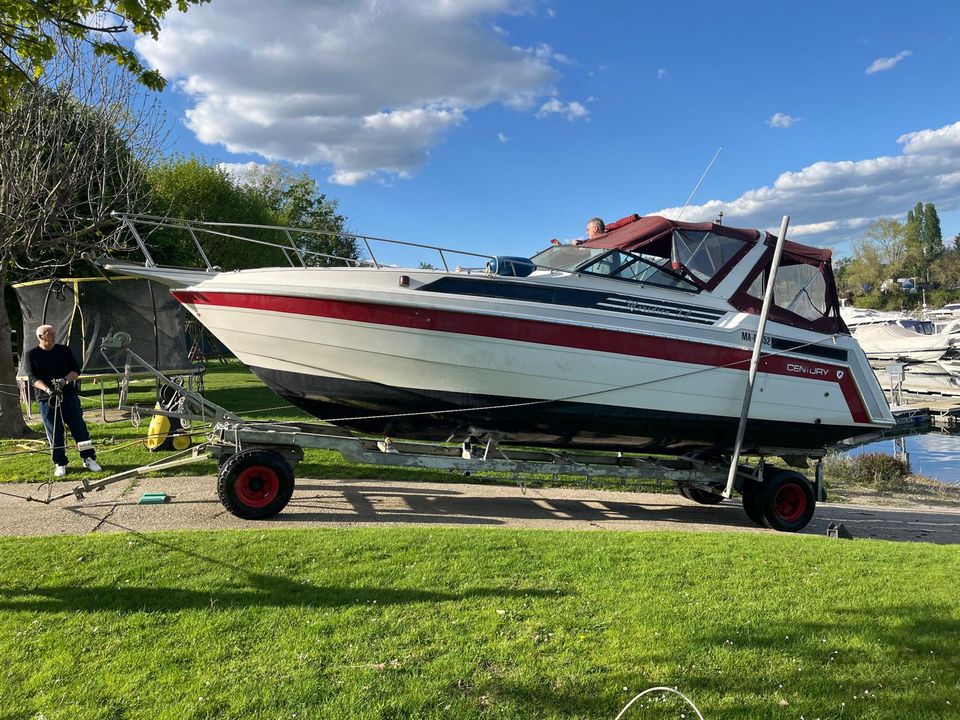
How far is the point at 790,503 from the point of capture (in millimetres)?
7844

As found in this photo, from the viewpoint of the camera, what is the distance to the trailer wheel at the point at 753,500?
770 cm

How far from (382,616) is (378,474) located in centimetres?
501

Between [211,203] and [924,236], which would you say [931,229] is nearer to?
[924,236]

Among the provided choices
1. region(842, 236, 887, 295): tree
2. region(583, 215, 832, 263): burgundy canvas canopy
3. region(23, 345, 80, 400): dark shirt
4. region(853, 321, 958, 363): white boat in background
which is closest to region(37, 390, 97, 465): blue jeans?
region(23, 345, 80, 400): dark shirt

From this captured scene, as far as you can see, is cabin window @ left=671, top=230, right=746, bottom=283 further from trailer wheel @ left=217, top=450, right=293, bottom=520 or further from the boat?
trailer wheel @ left=217, top=450, right=293, bottom=520

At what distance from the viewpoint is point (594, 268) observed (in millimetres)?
6762

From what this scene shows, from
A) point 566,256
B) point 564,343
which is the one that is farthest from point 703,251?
point 564,343

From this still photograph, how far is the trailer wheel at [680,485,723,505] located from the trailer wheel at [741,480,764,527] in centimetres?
109

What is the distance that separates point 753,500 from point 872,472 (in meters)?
9.32

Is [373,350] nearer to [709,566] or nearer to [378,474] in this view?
[378,474]

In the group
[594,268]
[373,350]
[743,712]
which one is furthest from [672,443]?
[743,712]

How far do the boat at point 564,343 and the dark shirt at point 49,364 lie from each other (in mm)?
1840

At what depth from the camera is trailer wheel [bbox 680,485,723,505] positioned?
29.6ft

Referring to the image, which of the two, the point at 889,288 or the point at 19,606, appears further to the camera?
the point at 889,288
